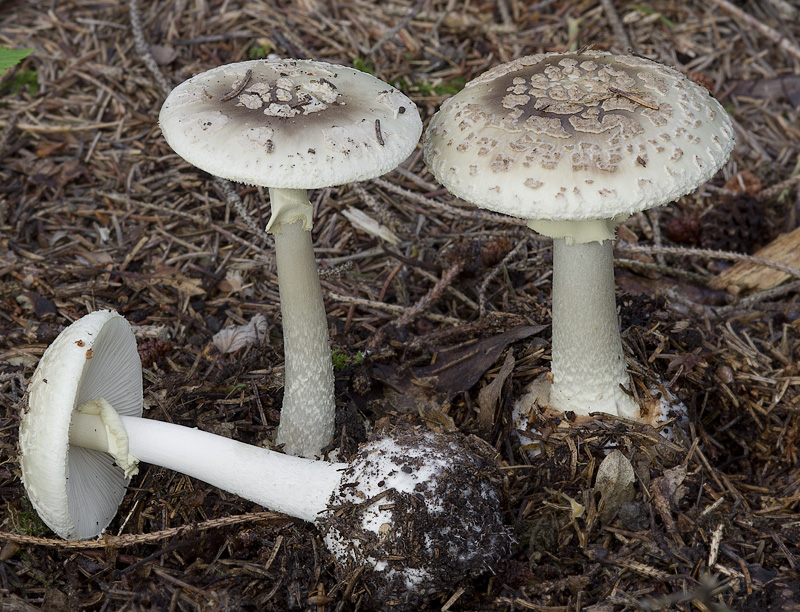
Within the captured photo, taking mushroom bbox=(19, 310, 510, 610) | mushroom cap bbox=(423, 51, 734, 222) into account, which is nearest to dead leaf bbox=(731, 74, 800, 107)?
mushroom cap bbox=(423, 51, 734, 222)

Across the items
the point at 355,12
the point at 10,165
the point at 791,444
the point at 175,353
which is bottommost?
the point at 791,444

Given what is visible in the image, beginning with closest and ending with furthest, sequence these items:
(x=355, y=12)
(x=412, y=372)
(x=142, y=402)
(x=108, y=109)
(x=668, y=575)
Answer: (x=668, y=575), (x=142, y=402), (x=412, y=372), (x=108, y=109), (x=355, y=12)

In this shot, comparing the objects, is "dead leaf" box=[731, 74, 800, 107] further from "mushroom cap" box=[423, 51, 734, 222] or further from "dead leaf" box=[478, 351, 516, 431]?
"dead leaf" box=[478, 351, 516, 431]

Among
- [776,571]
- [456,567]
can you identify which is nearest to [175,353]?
[456,567]

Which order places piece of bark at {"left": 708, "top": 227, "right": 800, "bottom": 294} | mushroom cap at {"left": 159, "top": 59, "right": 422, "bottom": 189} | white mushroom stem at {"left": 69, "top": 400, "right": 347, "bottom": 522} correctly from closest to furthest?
mushroom cap at {"left": 159, "top": 59, "right": 422, "bottom": 189} < white mushroom stem at {"left": 69, "top": 400, "right": 347, "bottom": 522} < piece of bark at {"left": 708, "top": 227, "right": 800, "bottom": 294}

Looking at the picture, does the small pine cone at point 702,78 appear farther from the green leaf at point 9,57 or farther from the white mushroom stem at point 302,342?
the green leaf at point 9,57

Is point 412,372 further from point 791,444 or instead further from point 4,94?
point 4,94

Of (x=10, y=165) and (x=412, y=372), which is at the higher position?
(x=10, y=165)
